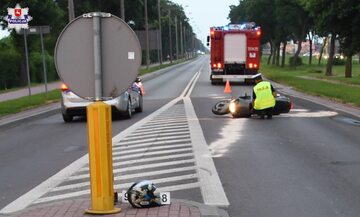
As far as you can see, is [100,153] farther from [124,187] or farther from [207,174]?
[207,174]

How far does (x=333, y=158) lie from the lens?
392 inches

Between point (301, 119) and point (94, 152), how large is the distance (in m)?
11.6

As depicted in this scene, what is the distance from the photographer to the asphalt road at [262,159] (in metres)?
7.00

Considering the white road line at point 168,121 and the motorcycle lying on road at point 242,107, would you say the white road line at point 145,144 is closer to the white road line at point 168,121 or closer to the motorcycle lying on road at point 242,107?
the white road line at point 168,121

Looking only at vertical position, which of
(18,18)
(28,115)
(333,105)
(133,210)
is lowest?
(333,105)

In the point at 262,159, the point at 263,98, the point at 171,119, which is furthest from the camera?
the point at 171,119

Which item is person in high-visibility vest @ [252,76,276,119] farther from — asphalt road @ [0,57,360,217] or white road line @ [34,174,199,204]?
white road line @ [34,174,199,204]

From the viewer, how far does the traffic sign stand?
229 inches

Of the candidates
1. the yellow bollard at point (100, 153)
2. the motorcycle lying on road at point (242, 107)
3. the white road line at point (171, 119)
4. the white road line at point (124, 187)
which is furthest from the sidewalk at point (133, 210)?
the motorcycle lying on road at point (242, 107)

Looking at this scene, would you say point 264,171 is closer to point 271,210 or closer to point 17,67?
point 271,210

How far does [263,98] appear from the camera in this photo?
53.7 feet

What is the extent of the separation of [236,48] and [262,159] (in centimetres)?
2699

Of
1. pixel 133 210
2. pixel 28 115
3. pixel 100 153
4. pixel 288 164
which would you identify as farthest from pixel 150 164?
pixel 28 115

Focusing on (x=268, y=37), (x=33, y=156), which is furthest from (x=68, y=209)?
(x=268, y=37)
